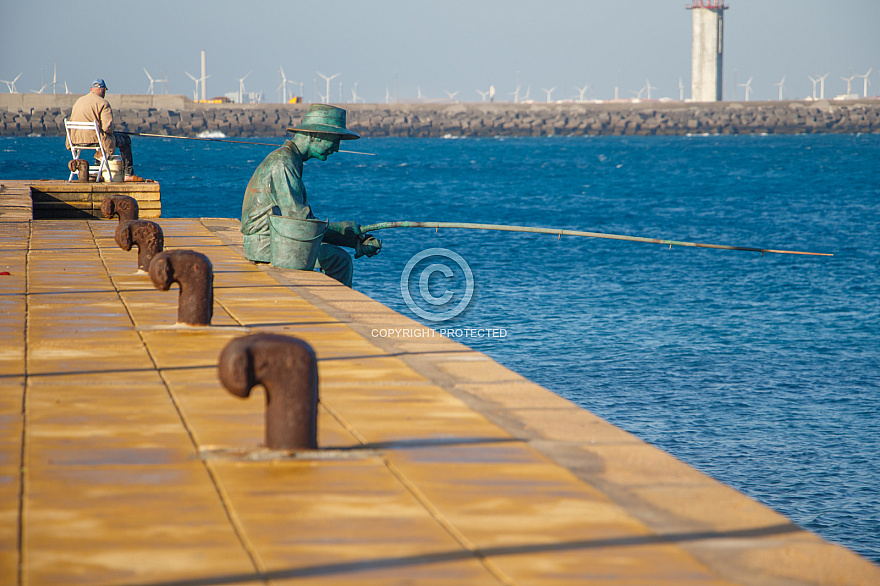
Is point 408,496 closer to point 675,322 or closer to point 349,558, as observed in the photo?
point 349,558

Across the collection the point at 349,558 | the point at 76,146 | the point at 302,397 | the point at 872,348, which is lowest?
the point at 872,348

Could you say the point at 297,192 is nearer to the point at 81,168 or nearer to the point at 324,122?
the point at 324,122

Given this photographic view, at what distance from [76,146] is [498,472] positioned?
12036mm

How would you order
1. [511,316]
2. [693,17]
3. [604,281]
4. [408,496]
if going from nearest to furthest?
[408,496]
[511,316]
[604,281]
[693,17]

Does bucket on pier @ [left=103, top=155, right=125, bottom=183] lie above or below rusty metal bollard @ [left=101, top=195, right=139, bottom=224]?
above

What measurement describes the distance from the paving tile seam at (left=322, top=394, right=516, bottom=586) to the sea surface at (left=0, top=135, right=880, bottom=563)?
20.9 ft

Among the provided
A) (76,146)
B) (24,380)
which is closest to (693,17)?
(76,146)

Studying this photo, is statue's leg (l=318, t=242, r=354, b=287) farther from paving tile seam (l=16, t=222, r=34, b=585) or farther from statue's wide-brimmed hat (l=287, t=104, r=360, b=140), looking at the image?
paving tile seam (l=16, t=222, r=34, b=585)

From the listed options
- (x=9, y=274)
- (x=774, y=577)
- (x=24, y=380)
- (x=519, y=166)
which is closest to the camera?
(x=774, y=577)

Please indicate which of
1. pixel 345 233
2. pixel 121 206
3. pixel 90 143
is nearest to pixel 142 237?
pixel 345 233

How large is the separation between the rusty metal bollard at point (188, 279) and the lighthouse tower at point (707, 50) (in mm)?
107862

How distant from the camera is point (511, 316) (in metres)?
17.9

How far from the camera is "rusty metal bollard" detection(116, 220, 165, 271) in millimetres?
7539

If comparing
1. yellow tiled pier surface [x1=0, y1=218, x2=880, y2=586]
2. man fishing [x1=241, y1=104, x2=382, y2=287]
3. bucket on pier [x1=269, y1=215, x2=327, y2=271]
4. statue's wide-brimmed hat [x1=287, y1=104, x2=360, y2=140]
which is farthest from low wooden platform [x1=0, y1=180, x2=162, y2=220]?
yellow tiled pier surface [x1=0, y1=218, x2=880, y2=586]
